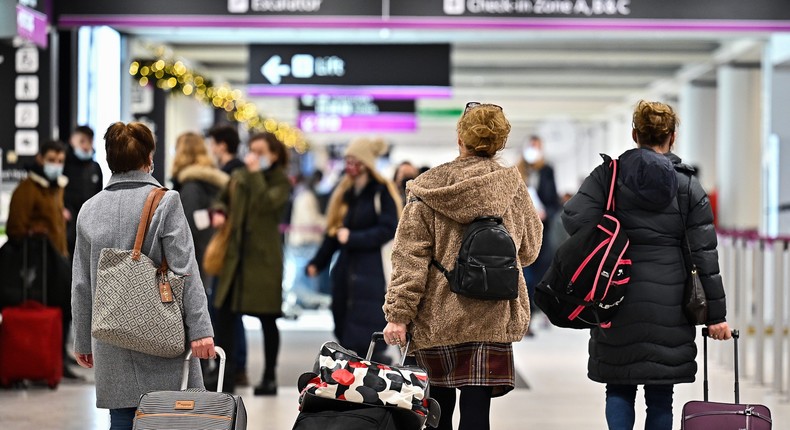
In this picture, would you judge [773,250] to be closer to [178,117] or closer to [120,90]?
[120,90]

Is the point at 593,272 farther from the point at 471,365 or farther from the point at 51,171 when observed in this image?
the point at 51,171

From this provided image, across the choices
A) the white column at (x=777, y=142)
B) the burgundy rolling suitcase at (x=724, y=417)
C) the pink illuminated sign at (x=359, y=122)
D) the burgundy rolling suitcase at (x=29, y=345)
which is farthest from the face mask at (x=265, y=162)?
the pink illuminated sign at (x=359, y=122)

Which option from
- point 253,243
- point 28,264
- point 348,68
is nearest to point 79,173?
point 28,264

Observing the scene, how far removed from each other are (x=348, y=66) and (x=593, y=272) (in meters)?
6.50

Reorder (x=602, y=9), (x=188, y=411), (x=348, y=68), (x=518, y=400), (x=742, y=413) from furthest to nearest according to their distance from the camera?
(x=348, y=68), (x=602, y=9), (x=518, y=400), (x=742, y=413), (x=188, y=411)

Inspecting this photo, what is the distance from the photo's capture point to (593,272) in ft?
14.2

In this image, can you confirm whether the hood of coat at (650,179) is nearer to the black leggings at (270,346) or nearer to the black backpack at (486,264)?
the black backpack at (486,264)

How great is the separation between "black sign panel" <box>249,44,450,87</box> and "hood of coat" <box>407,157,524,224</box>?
6.49 metres

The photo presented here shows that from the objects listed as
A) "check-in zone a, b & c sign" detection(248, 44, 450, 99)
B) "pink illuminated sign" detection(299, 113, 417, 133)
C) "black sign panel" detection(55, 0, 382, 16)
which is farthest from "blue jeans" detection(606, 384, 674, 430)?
"pink illuminated sign" detection(299, 113, 417, 133)

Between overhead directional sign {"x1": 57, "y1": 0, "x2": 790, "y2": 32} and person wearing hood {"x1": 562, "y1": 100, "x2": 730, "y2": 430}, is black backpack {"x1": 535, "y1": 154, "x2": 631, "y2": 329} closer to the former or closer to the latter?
person wearing hood {"x1": 562, "y1": 100, "x2": 730, "y2": 430}

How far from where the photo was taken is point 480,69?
18.6m

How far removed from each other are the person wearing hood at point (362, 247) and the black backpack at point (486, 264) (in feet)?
10.4

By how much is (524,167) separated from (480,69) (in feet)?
25.1

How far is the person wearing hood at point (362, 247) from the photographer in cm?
713
